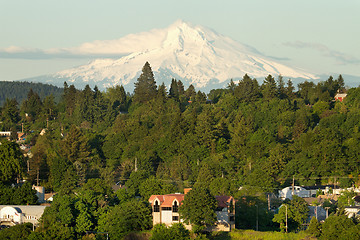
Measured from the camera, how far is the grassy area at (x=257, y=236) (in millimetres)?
45344

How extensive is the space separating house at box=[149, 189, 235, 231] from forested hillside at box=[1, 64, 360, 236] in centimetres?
280

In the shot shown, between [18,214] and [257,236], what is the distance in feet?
55.4

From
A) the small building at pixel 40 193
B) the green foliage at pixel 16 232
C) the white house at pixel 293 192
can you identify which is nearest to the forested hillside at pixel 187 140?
the green foliage at pixel 16 232

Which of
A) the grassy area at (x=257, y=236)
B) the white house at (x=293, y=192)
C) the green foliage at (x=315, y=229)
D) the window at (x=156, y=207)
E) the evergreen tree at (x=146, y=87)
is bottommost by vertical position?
the grassy area at (x=257, y=236)

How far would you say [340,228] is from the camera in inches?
1741

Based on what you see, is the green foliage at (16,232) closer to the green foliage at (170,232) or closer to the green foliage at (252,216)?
the green foliage at (170,232)

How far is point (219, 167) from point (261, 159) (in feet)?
19.4

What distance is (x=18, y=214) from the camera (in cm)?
5053

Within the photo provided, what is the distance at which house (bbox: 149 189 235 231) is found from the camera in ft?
154

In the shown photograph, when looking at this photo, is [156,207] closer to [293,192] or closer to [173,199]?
[173,199]

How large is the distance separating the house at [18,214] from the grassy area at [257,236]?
42.8ft

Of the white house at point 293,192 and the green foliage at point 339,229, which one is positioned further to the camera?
the white house at point 293,192

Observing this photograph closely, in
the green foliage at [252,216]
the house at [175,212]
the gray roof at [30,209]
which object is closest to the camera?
the house at [175,212]

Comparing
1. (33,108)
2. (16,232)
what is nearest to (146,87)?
(33,108)
